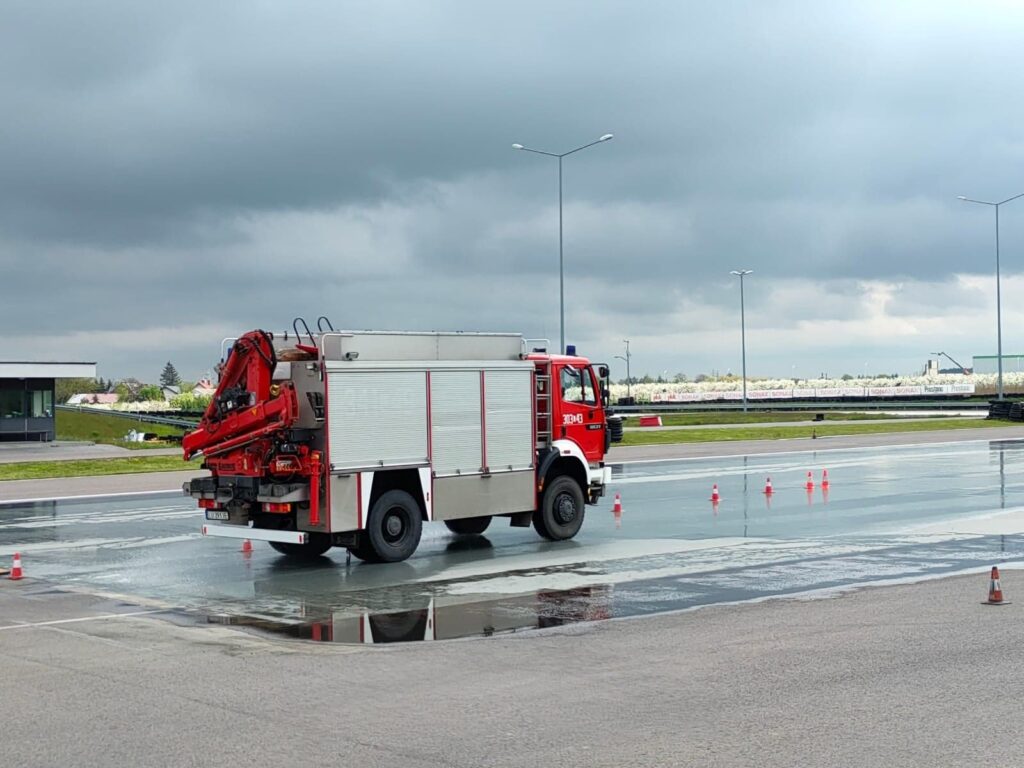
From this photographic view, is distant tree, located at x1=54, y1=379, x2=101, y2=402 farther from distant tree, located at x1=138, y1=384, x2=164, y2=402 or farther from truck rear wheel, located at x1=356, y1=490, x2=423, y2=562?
truck rear wheel, located at x1=356, y1=490, x2=423, y2=562

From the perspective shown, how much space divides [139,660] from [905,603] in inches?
281

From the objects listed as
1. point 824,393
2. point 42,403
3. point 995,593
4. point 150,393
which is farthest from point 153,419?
point 150,393

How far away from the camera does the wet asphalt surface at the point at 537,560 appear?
12.4 metres

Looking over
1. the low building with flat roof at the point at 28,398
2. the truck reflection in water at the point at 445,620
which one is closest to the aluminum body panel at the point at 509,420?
the truck reflection in water at the point at 445,620

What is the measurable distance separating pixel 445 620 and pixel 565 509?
6.77 metres

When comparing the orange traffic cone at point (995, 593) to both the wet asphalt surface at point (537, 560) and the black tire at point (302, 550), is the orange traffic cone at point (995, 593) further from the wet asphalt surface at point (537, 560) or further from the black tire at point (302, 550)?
the black tire at point (302, 550)

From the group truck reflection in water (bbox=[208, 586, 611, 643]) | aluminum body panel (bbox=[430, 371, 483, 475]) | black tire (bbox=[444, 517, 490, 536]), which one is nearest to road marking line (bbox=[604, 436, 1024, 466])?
black tire (bbox=[444, 517, 490, 536])

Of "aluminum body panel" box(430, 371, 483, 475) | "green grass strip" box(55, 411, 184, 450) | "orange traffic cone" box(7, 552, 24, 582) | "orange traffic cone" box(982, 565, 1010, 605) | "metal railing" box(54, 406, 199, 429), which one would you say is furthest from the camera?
"green grass strip" box(55, 411, 184, 450)

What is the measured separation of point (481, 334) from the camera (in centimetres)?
1745

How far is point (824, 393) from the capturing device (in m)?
121

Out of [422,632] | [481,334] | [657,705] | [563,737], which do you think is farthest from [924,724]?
[481,334]

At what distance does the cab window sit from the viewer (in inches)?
736

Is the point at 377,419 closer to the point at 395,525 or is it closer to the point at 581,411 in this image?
the point at 395,525

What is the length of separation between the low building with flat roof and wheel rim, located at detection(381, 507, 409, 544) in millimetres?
42971
